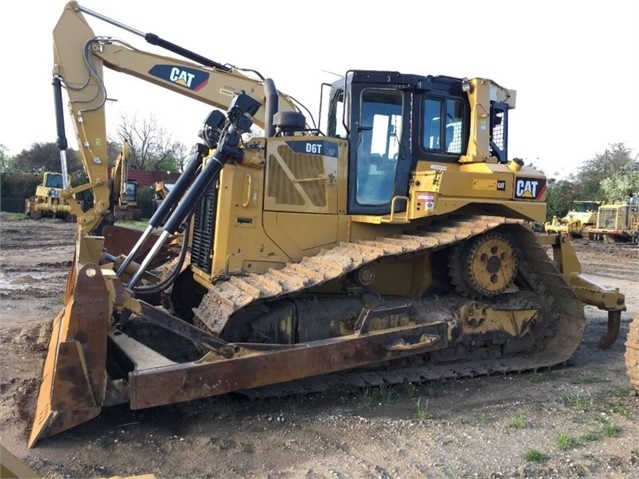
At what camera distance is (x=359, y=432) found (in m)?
4.55

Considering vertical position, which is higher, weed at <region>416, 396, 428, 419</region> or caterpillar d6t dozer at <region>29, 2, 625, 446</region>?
caterpillar d6t dozer at <region>29, 2, 625, 446</region>

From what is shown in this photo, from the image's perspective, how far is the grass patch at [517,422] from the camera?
185 inches

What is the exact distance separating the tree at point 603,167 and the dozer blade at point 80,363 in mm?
45271

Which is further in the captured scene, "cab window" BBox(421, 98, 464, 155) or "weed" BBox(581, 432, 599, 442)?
"cab window" BBox(421, 98, 464, 155)

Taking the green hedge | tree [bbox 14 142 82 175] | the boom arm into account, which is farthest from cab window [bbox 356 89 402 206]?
tree [bbox 14 142 82 175]

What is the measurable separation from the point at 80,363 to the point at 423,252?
10.5ft

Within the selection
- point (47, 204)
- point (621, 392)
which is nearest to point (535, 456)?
point (621, 392)

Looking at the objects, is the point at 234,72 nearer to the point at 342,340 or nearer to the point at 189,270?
the point at 189,270

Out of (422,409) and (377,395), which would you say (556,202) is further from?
(422,409)

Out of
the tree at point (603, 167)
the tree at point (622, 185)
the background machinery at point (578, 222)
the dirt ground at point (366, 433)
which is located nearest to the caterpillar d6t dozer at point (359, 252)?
the dirt ground at point (366, 433)

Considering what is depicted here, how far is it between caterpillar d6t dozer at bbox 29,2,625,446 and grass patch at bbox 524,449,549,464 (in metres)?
1.54

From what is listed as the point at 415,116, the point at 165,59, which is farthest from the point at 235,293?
the point at 165,59

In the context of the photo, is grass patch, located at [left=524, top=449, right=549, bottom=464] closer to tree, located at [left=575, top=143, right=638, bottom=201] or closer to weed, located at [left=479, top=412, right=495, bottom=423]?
weed, located at [left=479, top=412, right=495, bottom=423]

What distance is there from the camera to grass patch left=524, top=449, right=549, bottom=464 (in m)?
4.11
